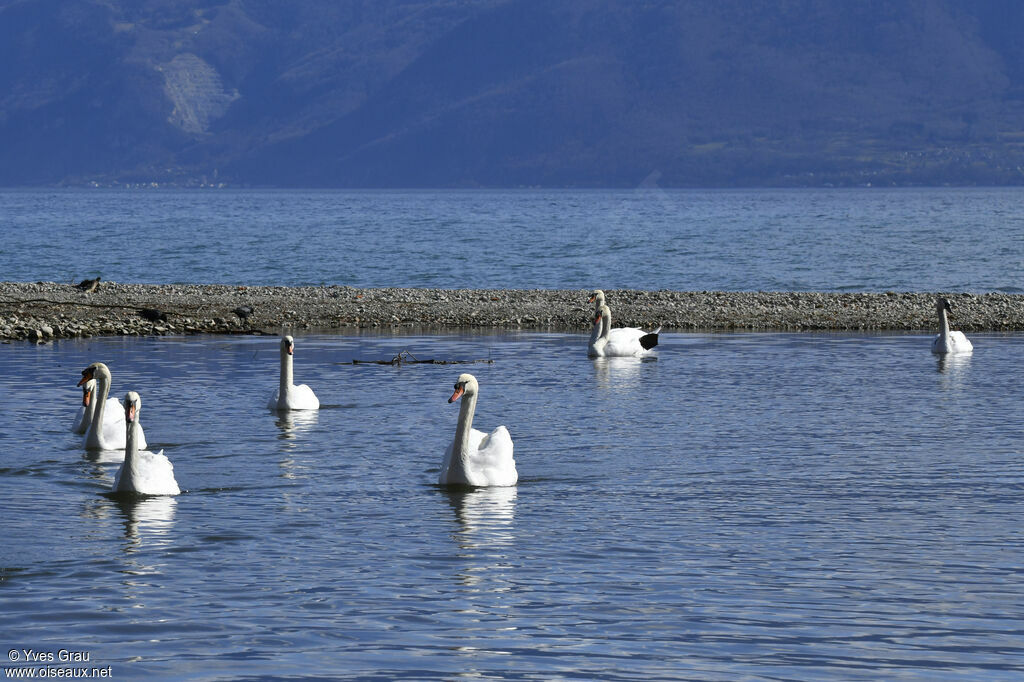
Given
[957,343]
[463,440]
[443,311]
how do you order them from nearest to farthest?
[463,440] → [957,343] → [443,311]

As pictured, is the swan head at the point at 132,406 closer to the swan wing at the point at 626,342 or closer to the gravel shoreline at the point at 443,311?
the swan wing at the point at 626,342

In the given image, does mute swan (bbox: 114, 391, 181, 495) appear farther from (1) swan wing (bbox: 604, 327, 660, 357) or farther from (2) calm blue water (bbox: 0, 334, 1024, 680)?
(1) swan wing (bbox: 604, 327, 660, 357)

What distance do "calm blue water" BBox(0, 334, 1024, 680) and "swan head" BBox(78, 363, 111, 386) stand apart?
91 cm

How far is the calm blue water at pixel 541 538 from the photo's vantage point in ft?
36.4

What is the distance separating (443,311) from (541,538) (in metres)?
27.1

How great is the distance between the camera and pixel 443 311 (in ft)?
136

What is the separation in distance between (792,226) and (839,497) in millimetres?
113165

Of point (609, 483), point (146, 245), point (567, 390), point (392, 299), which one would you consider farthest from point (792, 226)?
point (609, 483)

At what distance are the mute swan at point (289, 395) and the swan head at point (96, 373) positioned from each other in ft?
10.8

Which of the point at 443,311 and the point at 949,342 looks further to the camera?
the point at 443,311

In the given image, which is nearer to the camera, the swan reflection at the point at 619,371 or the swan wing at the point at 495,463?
the swan wing at the point at 495,463

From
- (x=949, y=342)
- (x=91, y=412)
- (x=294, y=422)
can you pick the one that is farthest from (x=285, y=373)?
(x=949, y=342)

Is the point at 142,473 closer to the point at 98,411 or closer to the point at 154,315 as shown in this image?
the point at 98,411

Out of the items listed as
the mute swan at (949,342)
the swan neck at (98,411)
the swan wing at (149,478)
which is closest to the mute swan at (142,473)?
the swan wing at (149,478)
